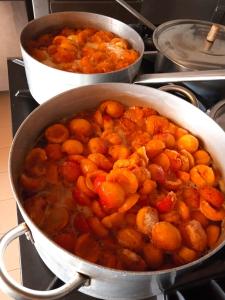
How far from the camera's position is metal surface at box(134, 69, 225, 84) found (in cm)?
77

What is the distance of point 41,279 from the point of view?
594 mm

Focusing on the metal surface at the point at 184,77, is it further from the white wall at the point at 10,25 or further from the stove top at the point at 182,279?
the white wall at the point at 10,25

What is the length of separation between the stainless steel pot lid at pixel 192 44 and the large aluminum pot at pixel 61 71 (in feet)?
0.29

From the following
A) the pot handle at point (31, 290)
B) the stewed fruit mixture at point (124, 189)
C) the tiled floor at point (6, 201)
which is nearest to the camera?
the pot handle at point (31, 290)

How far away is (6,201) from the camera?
4.58 ft

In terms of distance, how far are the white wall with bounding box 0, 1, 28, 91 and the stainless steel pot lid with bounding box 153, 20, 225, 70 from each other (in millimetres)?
758

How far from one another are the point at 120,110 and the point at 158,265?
0.36m

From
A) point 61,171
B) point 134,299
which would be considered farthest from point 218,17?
point 134,299

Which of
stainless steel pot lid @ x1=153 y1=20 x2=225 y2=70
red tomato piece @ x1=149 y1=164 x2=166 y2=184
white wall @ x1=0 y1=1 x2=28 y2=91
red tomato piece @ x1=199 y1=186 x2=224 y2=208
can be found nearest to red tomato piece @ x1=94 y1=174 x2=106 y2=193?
red tomato piece @ x1=149 y1=164 x2=166 y2=184

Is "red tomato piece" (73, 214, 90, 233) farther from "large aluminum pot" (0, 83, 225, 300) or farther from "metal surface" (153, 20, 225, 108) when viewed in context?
"metal surface" (153, 20, 225, 108)

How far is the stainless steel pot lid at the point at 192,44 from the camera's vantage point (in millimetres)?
878

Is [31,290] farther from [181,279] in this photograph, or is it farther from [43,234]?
[181,279]

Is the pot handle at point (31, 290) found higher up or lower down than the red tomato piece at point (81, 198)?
higher up

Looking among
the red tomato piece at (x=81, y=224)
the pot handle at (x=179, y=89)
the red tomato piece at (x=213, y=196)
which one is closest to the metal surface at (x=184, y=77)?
the pot handle at (x=179, y=89)
